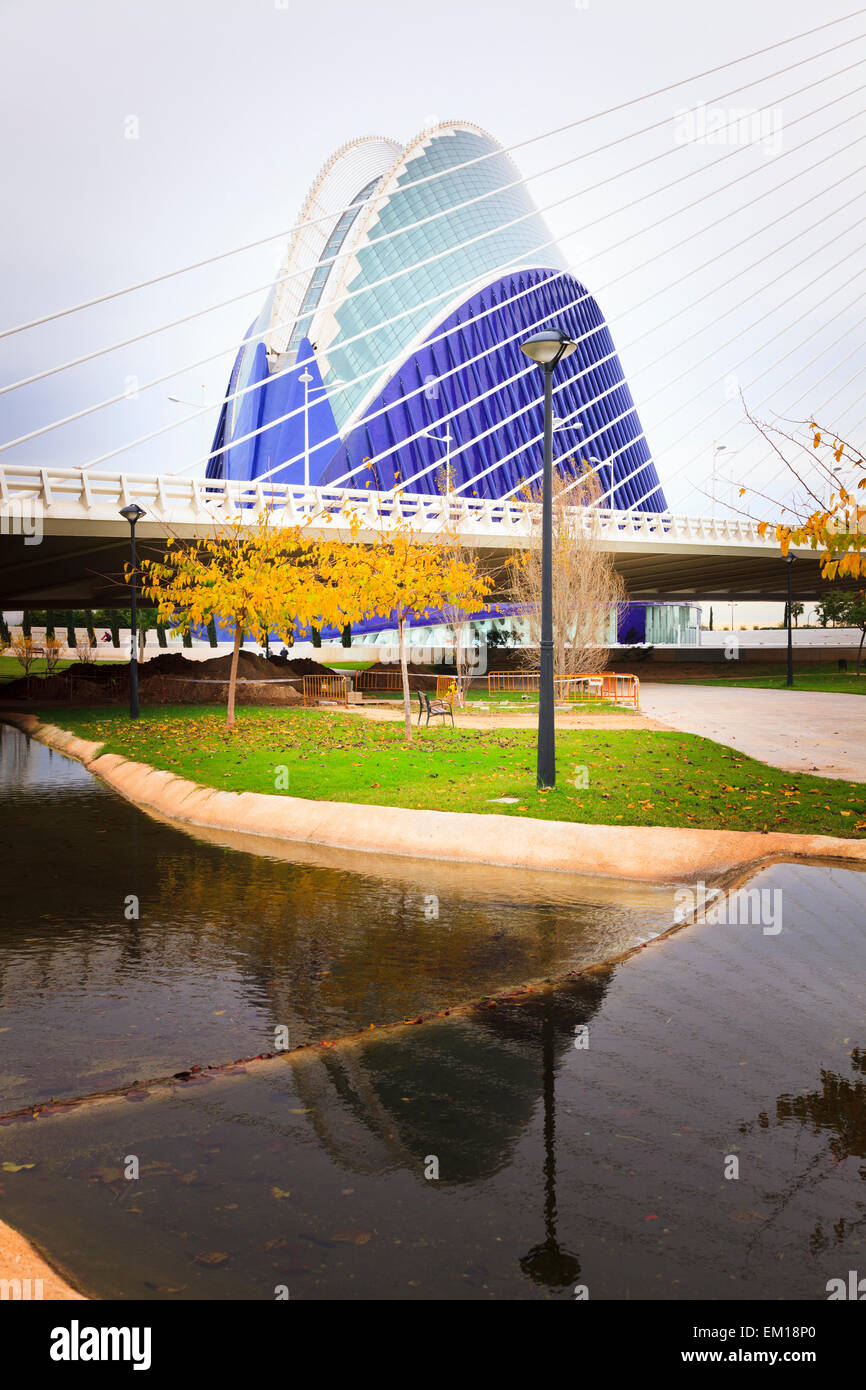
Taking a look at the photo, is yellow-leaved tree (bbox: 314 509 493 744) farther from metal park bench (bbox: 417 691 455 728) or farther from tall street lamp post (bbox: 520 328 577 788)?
tall street lamp post (bbox: 520 328 577 788)

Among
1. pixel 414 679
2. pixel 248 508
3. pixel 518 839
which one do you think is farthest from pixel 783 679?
pixel 518 839

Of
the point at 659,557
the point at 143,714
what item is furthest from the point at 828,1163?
the point at 659,557

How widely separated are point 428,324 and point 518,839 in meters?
74.5

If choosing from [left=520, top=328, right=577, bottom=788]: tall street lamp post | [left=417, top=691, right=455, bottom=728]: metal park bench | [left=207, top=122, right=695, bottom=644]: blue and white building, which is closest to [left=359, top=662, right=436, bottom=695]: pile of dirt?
[left=417, top=691, right=455, bottom=728]: metal park bench

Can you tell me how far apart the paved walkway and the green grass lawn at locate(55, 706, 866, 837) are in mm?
962

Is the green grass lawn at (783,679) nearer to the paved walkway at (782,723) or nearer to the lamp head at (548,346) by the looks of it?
the paved walkway at (782,723)

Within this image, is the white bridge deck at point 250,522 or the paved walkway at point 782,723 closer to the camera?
the paved walkway at point 782,723

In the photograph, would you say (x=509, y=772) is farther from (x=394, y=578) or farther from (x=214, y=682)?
(x=214, y=682)

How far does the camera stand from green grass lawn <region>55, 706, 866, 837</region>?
11102 mm

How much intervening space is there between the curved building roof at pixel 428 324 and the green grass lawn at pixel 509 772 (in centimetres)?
5743

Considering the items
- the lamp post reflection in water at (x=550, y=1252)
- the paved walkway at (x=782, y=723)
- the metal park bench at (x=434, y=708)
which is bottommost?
the lamp post reflection in water at (x=550, y=1252)

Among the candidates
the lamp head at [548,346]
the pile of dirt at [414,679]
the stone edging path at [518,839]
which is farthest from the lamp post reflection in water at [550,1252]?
the pile of dirt at [414,679]

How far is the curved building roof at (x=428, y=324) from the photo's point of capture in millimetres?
81188
